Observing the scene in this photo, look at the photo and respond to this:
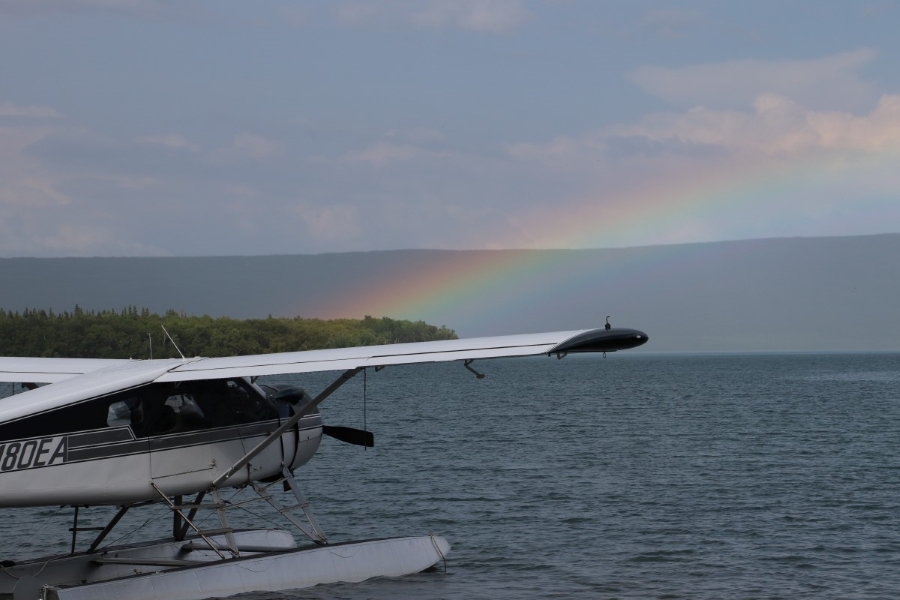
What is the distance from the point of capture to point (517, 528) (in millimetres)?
20719

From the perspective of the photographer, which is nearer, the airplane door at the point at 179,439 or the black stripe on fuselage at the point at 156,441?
the black stripe on fuselage at the point at 156,441

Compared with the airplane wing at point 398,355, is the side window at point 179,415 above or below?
below

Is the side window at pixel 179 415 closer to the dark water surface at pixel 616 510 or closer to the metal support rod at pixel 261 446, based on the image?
the metal support rod at pixel 261 446

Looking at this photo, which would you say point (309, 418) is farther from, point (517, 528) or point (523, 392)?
point (523, 392)

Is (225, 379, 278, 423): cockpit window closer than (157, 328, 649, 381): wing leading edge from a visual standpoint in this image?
No

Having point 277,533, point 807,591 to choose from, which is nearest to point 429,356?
point 277,533

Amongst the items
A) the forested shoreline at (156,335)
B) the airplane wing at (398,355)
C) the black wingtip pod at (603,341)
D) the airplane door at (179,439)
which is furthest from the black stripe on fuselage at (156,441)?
the forested shoreline at (156,335)

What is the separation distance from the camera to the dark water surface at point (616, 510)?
53.1 feet

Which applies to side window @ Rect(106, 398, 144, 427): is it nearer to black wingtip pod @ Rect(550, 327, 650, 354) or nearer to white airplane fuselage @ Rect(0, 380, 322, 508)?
white airplane fuselage @ Rect(0, 380, 322, 508)

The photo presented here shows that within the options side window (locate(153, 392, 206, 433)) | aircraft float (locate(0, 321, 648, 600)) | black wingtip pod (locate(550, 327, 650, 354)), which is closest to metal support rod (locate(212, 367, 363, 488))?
aircraft float (locate(0, 321, 648, 600))

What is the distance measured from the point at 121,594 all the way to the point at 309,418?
3619 mm

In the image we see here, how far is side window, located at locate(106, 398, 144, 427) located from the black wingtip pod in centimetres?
538

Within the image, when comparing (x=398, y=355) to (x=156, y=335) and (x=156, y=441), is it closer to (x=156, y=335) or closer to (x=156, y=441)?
(x=156, y=441)

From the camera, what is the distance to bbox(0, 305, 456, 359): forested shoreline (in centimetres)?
15062
